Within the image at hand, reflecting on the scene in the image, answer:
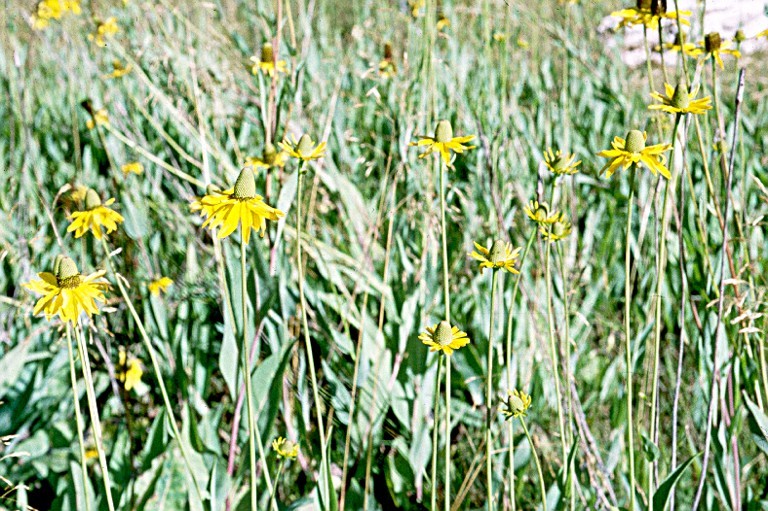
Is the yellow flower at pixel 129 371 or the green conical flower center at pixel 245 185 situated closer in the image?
the green conical flower center at pixel 245 185

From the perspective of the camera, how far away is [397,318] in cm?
134

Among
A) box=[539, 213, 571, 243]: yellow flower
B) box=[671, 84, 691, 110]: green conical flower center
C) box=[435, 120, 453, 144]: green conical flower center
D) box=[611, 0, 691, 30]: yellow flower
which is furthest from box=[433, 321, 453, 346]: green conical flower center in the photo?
box=[611, 0, 691, 30]: yellow flower

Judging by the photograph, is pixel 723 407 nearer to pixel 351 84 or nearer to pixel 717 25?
pixel 351 84

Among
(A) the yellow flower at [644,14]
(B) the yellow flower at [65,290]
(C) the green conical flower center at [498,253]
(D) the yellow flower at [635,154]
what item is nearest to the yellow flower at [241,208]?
(B) the yellow flower at [65,290]

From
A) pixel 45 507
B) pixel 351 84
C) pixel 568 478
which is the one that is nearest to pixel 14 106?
pixel 351 84

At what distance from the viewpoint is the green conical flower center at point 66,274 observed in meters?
0.72

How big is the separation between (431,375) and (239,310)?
37 cm

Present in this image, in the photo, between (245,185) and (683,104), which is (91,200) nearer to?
(245,185)

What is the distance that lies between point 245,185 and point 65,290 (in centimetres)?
21

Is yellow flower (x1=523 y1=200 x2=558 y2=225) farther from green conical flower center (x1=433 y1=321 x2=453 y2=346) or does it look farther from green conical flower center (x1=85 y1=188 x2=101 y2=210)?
green conical flower center (x1=85 y1=188 x2=101 y2=210)

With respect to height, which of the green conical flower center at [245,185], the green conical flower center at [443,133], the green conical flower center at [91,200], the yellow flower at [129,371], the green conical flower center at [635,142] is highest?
the green conical flower center at [443,133]

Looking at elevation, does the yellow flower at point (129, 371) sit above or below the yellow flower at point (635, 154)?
below

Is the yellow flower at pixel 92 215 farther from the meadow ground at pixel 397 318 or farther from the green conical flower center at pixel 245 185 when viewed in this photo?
the green conical flower center at pixel 245 185

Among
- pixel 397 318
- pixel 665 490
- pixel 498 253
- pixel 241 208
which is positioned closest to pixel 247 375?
pixel 241 208
